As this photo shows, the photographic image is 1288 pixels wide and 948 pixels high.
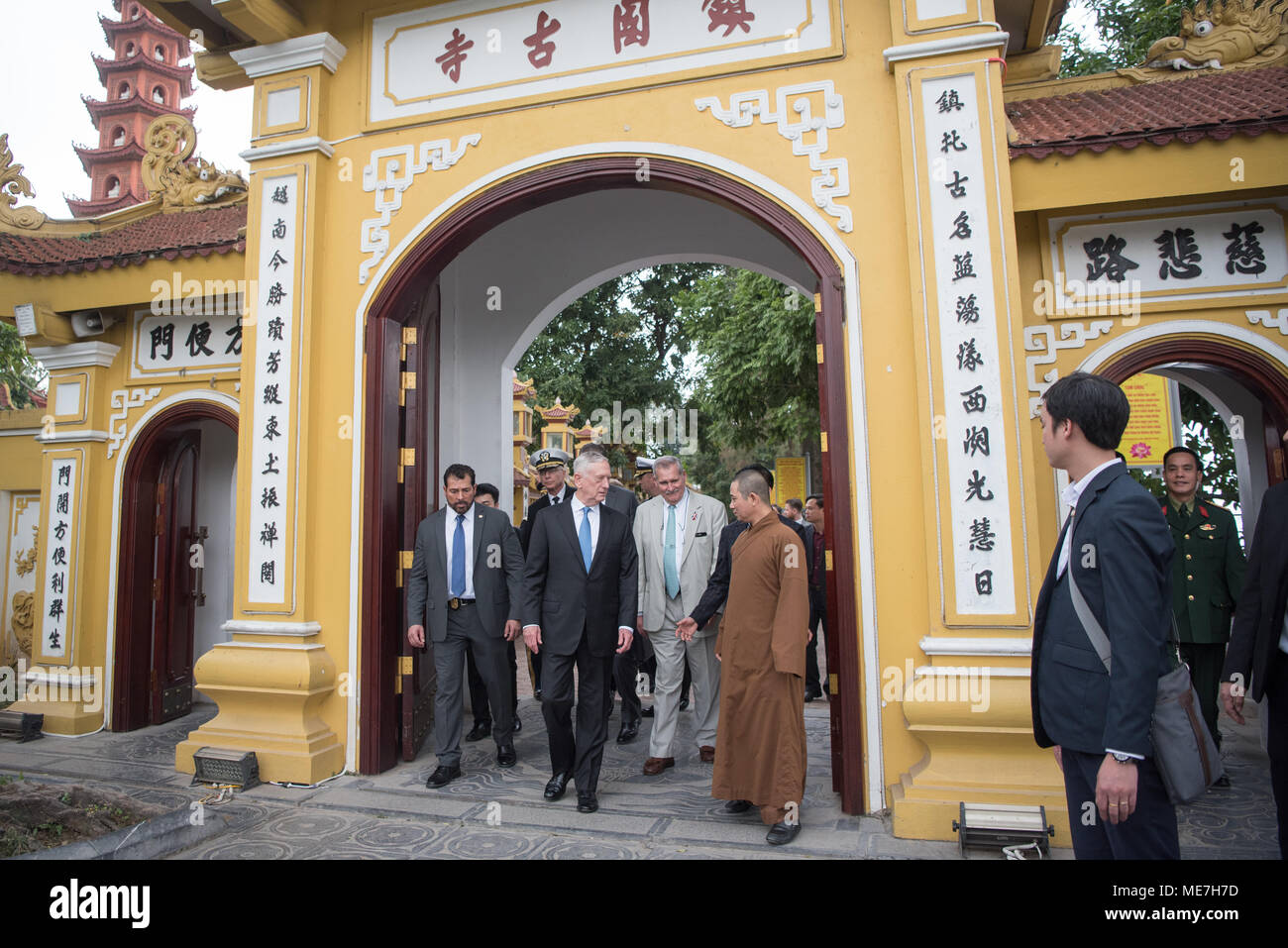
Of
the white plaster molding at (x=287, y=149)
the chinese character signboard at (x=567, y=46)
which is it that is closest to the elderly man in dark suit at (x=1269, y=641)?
the chinese character signboard at (x=567, y=46)

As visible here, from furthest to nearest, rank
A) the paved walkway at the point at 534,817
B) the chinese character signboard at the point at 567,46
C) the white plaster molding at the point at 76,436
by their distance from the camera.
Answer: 1. the white plaster molding at the point at 76,436
2. the chinese character signboard at the point at 567,46
3. the paved walkway at the point at 534,817

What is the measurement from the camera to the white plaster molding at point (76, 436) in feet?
18.8

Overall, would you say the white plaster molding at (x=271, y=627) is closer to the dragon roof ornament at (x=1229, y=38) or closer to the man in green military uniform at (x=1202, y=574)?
the man in green military uniform at (x=1202, y=574)

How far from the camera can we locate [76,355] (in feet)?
19.1

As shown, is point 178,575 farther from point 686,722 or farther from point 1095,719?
point 1095,719

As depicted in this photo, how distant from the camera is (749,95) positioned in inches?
161

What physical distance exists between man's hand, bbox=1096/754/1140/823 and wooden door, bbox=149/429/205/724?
6149mm

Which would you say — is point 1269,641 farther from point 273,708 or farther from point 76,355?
point 76,355

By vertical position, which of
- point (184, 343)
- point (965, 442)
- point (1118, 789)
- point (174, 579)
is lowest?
point (1118, 789)

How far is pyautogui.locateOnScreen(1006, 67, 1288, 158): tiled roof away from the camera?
149 inches

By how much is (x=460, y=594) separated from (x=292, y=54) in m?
3.31

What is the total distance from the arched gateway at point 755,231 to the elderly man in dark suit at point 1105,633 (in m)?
1.37

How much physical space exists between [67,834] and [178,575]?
10.0 feet

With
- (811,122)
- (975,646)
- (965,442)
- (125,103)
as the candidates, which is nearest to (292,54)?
(811,122)
